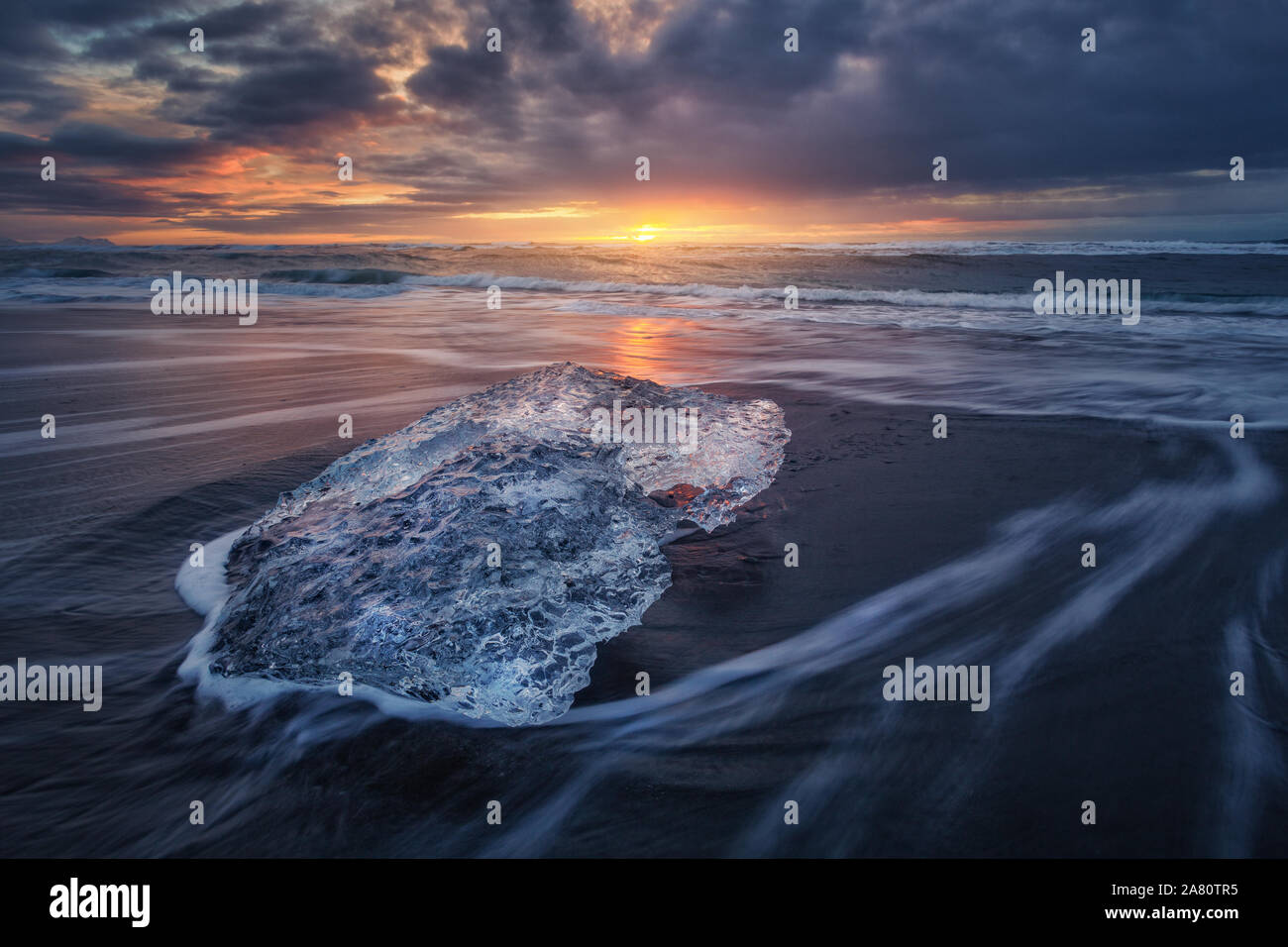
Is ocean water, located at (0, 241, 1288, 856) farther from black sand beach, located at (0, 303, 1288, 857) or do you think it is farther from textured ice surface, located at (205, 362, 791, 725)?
textured ice surface, located at (205, 362, 791, 725)

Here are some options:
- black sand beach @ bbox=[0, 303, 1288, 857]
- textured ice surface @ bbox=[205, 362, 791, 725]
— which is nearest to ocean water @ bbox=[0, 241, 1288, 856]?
black sand beach @ bbox=[0, 303, 1288, 857]

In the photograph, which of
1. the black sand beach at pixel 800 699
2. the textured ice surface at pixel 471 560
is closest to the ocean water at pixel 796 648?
the black sand beach at pixel 800 699

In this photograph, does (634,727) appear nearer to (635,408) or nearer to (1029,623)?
(1029,623)

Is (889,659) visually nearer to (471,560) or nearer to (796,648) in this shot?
(796,648)

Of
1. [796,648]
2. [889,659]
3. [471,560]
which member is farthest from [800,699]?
[471,560]

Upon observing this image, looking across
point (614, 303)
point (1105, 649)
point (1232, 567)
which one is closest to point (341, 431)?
point (1105, 649)

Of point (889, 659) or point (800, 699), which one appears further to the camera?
point (889, 659)
